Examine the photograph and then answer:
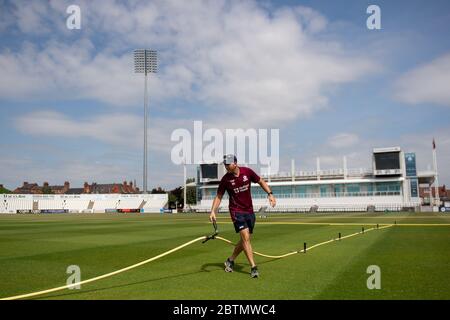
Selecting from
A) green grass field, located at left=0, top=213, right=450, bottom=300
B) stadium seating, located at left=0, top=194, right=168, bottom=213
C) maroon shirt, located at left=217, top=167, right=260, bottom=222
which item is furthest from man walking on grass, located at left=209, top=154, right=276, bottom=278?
stadium seating, located at left=0, top=194, right=168, bottom=213

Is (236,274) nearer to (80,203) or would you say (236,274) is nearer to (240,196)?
(240,196)

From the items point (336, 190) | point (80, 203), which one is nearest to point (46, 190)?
point (80, 203)

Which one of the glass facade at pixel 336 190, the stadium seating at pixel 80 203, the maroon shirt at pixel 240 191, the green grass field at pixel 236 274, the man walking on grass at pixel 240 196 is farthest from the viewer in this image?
the stadium seating at pixel 80 203

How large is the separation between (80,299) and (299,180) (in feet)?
339

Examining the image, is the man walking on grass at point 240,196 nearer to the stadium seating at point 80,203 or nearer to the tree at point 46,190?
the stadium seating at point 80,203

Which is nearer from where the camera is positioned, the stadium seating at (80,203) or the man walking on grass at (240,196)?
the man walking on grass at (240,196)

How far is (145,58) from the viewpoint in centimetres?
8312

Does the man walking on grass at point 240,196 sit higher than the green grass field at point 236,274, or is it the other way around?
the man walking on grass at point 240,196

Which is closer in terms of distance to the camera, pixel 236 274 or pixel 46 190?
pixel 236 274

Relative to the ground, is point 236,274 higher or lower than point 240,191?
lower

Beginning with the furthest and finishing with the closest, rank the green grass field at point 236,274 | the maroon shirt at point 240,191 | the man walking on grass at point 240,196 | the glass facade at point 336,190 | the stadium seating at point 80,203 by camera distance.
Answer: the stadium seating at point 80,203
the glass facade at point 336,190
the maroon shirt at point 240,191
the man walking on grass at point 240,196
the green grass field at point 236,274

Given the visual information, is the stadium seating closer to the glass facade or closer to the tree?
the glass facade

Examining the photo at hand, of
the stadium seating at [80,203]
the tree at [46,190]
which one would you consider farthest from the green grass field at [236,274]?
the tree at [46,190]

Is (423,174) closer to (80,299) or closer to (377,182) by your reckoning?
(377,182)
